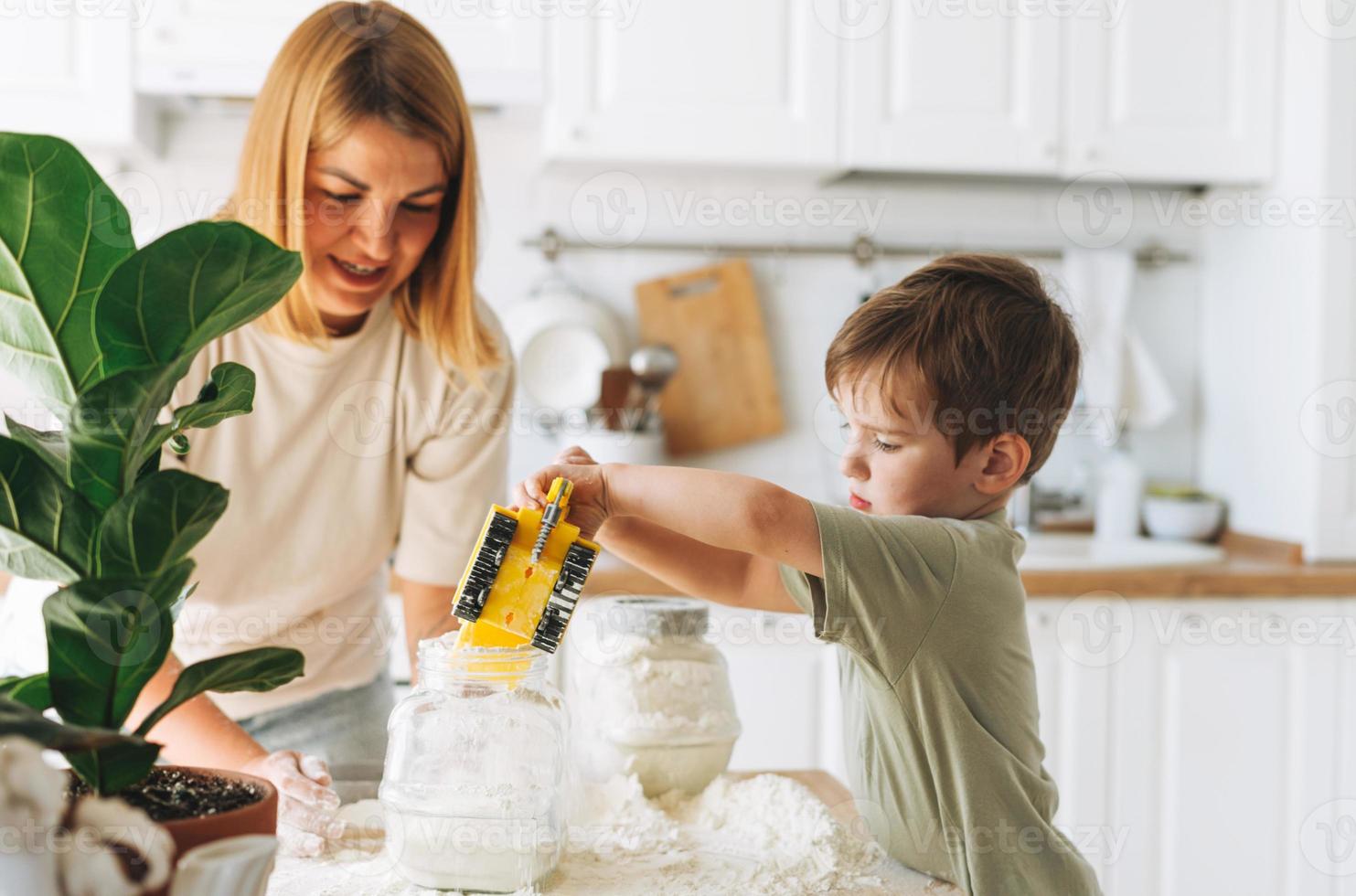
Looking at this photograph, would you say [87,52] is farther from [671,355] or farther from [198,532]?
[198,532]

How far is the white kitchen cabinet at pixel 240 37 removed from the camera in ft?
6.79

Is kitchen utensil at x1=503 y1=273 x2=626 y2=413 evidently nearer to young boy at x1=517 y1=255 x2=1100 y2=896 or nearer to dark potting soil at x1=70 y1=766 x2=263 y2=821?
young boy at x1=517 y1=255 x2=1100 y2=896

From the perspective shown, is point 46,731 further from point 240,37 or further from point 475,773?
point 240,37

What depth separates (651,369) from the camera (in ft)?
7.93

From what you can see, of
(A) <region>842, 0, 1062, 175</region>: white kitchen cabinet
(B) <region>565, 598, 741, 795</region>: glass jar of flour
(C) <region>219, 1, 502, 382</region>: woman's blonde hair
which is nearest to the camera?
(B) <region>565, 598, 741, 795</region>: glass jar of flour

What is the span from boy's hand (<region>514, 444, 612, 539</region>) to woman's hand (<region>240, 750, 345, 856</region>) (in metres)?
0.24

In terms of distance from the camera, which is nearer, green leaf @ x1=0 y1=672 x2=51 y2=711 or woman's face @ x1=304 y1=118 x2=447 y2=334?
green leaf @ x1=0 y1=672 x2=51 y2=711

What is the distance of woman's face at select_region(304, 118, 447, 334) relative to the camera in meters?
1.15

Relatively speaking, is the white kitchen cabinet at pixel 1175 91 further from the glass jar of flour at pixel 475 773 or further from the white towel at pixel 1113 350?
the glass jar of flour at pixel 475 773

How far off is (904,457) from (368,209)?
0.58 meters

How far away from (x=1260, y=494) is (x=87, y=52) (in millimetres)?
2381

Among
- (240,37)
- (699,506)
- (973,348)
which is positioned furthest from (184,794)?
(240,37)

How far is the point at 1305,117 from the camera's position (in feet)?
7.70

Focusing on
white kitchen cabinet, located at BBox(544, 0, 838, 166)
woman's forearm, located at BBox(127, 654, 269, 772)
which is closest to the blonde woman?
woman's forearm, located at BBox(127, 654, 269, 772)
